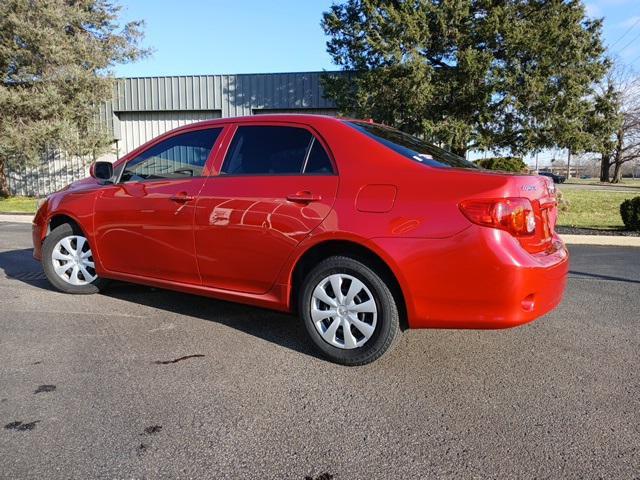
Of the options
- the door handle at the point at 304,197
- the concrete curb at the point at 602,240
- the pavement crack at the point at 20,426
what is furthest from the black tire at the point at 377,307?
the concrete curb at the point at 602,240

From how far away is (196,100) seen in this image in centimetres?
2186

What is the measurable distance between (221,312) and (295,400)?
77.1 inches

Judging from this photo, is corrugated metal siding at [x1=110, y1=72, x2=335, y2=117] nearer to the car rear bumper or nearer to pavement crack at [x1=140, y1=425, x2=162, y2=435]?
the car rear bumper

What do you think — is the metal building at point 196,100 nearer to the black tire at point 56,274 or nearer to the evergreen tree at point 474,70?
the evergreen tree at point 474,70

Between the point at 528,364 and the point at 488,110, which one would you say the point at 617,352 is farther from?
the point at 488,110

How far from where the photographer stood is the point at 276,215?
3.70 m

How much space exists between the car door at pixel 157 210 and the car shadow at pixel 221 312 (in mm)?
520

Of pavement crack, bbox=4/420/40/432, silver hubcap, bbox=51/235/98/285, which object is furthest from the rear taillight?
silver hubcap, bbox=51/235/98/285

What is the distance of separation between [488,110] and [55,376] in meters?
18.2

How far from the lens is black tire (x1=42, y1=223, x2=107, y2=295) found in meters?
5.27

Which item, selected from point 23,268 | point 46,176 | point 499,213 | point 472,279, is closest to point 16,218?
point 23,268

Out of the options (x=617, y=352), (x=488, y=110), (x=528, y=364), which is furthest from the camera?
(x=488, y=110)

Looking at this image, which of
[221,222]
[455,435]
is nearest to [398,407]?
[455,435]

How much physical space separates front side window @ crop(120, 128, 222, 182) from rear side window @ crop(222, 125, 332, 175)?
29cm
